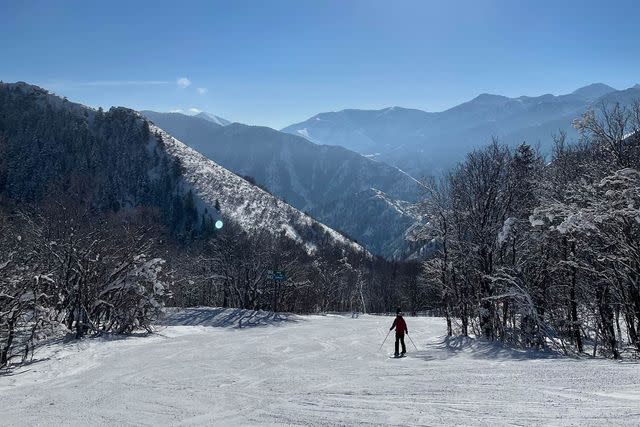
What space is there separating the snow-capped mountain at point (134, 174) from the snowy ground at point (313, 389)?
134 metres

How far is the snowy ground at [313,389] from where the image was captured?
8.52 metres

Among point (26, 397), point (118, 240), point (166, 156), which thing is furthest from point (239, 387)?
point (166, 156)

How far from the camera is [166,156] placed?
7185 inches

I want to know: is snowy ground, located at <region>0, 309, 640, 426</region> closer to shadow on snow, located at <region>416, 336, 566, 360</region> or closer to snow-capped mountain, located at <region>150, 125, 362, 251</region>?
shadow on snow, located at <region>416, 336, 566, 360</region>

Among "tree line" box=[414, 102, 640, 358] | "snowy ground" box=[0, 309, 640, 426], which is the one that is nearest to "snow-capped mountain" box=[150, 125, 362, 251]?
"tree line" box=[414, 102, 640, 358]

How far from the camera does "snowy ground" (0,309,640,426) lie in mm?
8516

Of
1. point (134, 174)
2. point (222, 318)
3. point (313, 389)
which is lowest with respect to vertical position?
point (222, 318)

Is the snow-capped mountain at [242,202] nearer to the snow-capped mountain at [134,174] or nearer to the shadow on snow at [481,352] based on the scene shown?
the snow-capped mountain at [134,174]

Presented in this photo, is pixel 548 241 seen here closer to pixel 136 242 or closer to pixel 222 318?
pixel 136 242

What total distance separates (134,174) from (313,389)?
600 ft

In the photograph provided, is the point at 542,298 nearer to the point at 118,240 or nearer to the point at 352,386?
the point at 352,386

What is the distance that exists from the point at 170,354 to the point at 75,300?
837cm

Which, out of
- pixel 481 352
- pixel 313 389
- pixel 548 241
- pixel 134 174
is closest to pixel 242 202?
pixel 134 174

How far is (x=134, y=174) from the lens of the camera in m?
179
